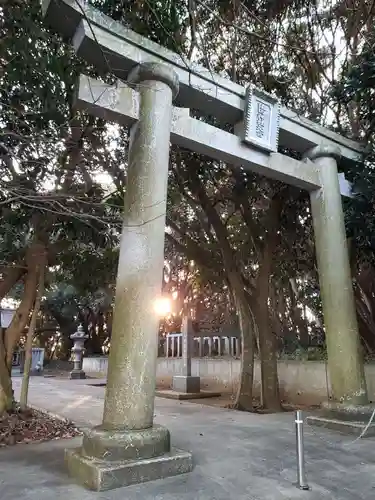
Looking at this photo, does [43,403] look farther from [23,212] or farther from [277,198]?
[277,198]

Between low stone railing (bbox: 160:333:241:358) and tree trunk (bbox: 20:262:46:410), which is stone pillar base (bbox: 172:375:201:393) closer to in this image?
low stone railing (bbox: 160:333:241:358)

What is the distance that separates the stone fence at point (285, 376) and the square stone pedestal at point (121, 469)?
4.95 meters

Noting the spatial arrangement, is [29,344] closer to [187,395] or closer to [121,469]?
[121,469]

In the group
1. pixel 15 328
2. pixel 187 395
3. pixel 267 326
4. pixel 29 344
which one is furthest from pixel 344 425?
pixel 187 395

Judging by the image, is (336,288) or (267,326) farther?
(267,326)

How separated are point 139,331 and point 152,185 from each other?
1.38m

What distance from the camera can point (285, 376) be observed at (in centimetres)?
873

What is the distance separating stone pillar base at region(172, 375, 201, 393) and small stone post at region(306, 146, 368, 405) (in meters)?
5.33

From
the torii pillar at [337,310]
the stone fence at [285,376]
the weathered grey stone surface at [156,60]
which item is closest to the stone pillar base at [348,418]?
the torii pillar at [337,310]

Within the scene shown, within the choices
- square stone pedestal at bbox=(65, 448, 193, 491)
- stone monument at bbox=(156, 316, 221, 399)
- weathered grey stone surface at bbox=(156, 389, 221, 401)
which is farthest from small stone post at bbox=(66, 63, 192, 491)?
stone monument at bbox=(156, 316, 221, 399)

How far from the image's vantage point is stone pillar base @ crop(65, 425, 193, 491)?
9.94 ft

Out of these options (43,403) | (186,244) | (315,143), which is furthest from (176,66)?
(43,403)

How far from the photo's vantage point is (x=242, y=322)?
7.88 metres

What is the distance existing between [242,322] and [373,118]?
13.8 ft
